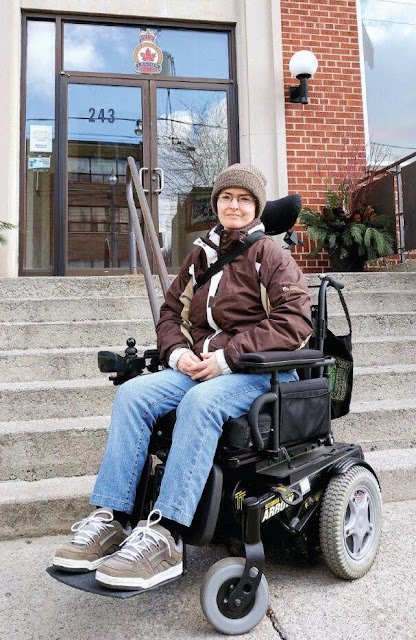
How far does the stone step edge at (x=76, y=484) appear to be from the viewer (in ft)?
8.18

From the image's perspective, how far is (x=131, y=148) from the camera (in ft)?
20.9

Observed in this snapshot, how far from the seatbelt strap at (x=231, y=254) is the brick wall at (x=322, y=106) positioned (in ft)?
12.8

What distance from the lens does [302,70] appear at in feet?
19.3

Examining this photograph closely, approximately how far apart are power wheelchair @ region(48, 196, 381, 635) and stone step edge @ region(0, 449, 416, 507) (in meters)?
0.61

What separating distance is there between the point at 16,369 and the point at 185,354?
5.61 ft

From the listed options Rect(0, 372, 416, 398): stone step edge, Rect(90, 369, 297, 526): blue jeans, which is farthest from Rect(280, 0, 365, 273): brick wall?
Rect(90, 369, 297, 526): blue jeans

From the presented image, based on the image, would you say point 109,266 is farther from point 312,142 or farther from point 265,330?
point 265,330

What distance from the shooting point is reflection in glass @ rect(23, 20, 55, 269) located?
6047 mm

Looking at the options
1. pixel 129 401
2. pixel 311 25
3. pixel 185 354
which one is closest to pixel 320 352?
pixel 185 354

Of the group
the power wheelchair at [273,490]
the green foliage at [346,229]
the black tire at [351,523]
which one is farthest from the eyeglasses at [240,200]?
the green foliage at [346,229]

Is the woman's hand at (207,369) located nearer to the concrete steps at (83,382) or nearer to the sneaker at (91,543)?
the sneaker at (91,543)

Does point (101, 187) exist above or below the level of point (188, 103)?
below

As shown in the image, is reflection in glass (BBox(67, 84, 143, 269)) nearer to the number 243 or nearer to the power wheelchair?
the number 243

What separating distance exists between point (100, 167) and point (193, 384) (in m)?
4.77
